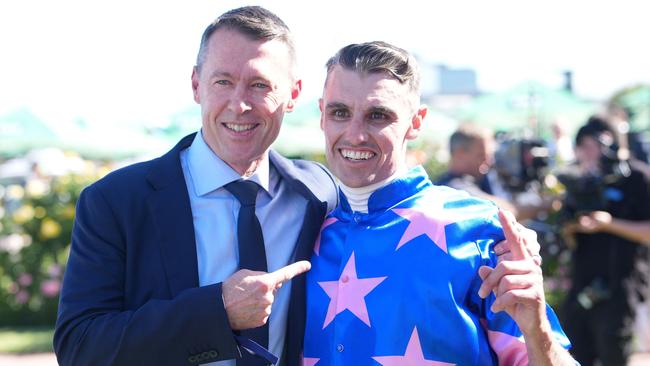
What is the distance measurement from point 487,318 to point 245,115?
105cm

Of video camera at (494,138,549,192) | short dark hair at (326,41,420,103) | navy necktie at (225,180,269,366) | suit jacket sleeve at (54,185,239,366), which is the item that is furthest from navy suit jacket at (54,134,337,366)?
video camera at (494,138,549,192)

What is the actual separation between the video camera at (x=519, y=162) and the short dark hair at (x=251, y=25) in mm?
3514

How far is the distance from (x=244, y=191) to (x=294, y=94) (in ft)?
1.66

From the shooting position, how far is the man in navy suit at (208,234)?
2.50 m

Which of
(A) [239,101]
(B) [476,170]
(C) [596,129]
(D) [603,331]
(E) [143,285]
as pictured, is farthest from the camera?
(B) [476,170]

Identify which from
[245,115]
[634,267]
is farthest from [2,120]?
[245,115]

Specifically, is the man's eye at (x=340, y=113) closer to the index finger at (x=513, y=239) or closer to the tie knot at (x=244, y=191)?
the tie knot at (x=244, y=191)

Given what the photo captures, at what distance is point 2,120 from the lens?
53.4 feet

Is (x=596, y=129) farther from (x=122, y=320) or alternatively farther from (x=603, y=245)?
(x=122, y=320)

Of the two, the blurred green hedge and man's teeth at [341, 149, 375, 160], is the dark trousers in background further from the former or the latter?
the blurred green hedge

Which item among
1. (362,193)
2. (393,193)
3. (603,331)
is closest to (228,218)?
(362,193)

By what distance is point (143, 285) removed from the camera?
8.76 ft

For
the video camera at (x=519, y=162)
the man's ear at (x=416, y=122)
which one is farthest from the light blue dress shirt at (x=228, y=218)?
the video camera at (x=519, y=162)

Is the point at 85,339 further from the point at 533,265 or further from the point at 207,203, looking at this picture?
the point at 533,265
